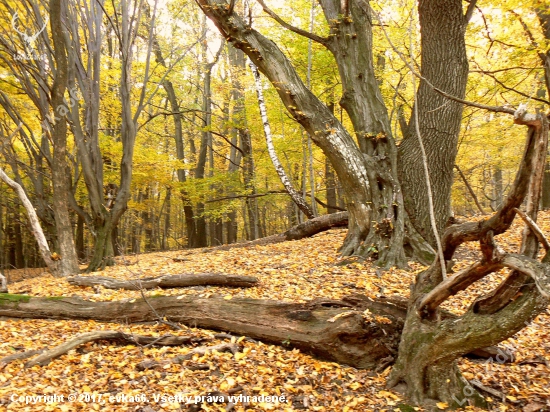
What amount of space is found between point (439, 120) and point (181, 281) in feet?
16.5

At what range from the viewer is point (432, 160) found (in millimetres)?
6375

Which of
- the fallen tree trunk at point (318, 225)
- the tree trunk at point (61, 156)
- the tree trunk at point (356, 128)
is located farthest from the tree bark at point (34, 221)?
the fallen tree trunk at point (318, 225)

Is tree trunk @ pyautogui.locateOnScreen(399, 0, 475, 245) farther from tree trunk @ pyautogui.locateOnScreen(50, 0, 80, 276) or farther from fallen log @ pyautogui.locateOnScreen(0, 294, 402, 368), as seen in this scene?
tree trunk @ pyautogui.locateOnScreen(50, 0, 80, 276)

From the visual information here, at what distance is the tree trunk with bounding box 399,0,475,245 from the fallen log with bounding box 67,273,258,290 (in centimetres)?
316

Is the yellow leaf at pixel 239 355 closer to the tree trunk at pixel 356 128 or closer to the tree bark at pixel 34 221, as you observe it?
the tree trunk at pixel 356 128

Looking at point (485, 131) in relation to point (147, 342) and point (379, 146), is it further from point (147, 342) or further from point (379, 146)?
point (147, 342)

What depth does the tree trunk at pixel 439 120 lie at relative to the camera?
20.7 feet

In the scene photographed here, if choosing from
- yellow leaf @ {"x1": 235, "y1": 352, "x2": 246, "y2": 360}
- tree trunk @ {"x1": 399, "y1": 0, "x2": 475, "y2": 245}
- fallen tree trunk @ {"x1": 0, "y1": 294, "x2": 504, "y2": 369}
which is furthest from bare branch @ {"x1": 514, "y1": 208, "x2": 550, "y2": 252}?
tree trunk @ {"x1": 399, "y1": 0, "x2": 475, "y2": 245}

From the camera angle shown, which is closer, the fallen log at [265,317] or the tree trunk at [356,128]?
the fallen log at [265,317]

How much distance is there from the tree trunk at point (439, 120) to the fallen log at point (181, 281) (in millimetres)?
3162

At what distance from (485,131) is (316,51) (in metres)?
6.98

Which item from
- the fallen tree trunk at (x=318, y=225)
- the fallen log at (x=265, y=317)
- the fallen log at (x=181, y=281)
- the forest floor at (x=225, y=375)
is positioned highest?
the fallen tree trunk at (x=318, y=225)

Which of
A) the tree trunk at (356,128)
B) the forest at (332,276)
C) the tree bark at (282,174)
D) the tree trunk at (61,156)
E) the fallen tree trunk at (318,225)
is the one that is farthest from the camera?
the fallen tree trunk at (318,225)

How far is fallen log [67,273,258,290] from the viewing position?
5.21 m
